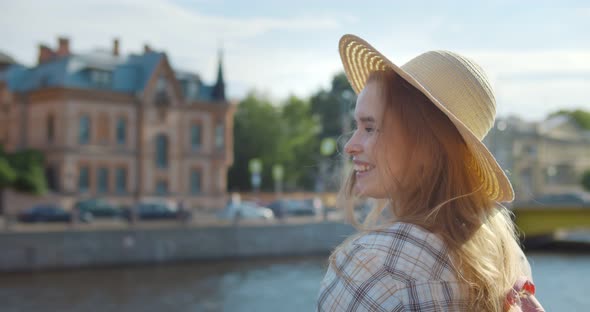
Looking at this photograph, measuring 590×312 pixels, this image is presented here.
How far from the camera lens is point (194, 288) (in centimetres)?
2639

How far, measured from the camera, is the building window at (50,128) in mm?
43500

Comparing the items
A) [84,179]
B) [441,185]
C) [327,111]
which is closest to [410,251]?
[441,185]

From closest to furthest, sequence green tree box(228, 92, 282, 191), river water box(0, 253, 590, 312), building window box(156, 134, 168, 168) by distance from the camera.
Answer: river water box(0, 253, 590, 312) → building window box(156, 134, 168, 168) → green tree box(228, 92, 282, 191)

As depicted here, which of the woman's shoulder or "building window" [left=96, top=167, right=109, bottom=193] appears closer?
the woman's shoulder

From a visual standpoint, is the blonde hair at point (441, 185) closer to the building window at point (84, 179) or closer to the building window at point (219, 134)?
the building window at point (84, 179)

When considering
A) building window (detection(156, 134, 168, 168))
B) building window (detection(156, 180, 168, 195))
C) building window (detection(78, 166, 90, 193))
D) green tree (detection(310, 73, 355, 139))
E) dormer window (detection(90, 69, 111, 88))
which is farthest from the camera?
green tree (detection(310, 73, 355, 139))

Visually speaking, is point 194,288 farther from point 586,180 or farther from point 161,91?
Result: point 586,180

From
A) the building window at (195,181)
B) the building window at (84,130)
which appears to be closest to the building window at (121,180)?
the building window at (84,130)

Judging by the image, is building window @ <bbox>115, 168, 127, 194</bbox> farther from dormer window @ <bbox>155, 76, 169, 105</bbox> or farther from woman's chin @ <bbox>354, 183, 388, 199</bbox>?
woman's chin @ <bbox>354, 183, 388, 199</bbox>

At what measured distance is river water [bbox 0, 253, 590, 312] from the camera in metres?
23.2

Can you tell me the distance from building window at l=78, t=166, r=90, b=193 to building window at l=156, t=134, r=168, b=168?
4764 mm

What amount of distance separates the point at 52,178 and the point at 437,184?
43.4 meters

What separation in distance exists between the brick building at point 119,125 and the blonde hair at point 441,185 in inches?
1614

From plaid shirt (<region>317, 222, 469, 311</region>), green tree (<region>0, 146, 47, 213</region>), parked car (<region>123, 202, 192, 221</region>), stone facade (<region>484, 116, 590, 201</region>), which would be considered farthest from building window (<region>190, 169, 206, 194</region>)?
plaid shirt (<region>317, 222, 469, 311</region>)
